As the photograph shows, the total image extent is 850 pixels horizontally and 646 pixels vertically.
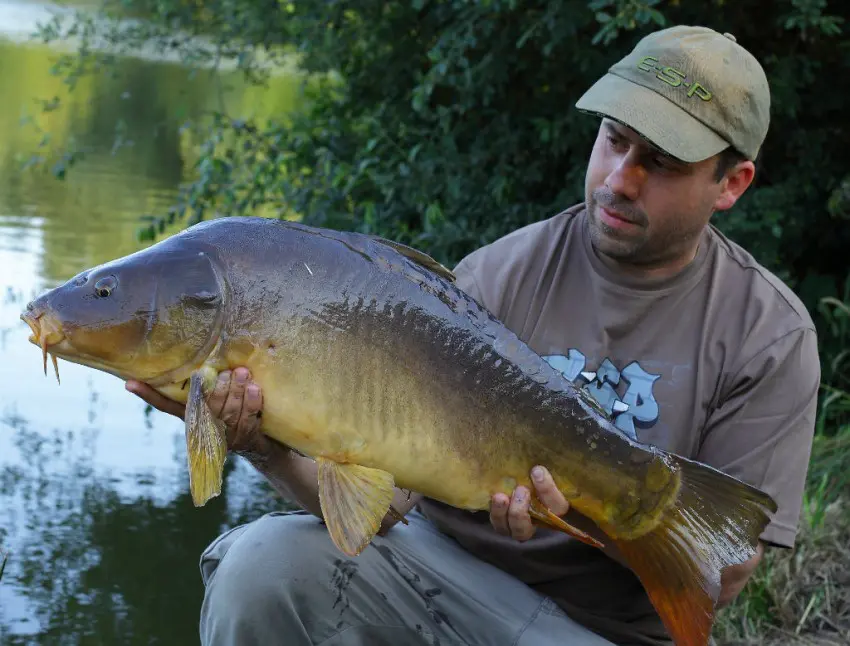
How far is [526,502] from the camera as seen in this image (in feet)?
6.77

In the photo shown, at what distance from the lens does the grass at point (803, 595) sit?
3.10 meters

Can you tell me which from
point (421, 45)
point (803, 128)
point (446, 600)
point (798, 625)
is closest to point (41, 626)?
point (446, 600)

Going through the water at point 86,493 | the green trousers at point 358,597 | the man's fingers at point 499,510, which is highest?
the man's fingers at point 499,510

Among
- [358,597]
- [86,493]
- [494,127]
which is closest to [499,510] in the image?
[358,597]

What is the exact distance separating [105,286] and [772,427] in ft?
4.14

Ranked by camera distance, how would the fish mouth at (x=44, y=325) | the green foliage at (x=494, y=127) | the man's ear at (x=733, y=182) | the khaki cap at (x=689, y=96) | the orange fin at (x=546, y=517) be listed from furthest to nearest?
the green foliage at (x=494, y=127) < the man's ear at (x=733, y=182) < the khaki cap at (x=689, y=96) < the orange fin at (x=546, y=517) < the fish mouth at (x=44, y=325)

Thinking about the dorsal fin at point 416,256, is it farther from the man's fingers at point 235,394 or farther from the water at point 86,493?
the water at point 86,493

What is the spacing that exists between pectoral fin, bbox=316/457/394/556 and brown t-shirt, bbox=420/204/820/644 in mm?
554

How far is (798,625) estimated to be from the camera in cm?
312

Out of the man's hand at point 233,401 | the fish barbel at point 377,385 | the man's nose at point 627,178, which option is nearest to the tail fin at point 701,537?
the fish barbel at point 377,385

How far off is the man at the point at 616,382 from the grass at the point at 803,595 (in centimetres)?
81

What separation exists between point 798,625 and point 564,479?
1.36 m

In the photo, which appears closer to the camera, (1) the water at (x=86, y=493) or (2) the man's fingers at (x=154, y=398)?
(2) the man's fingers at (x=154, y=398)

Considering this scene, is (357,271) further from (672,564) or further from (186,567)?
(186,567)
